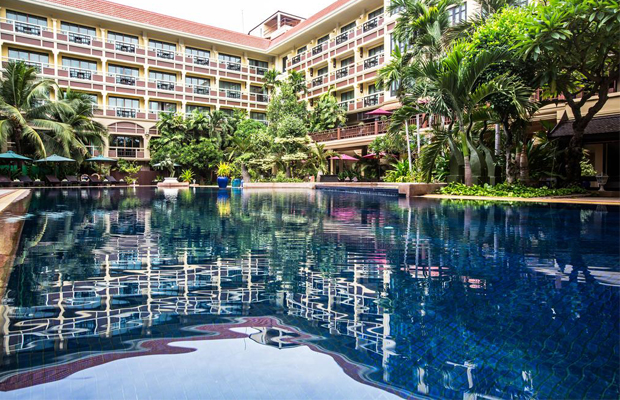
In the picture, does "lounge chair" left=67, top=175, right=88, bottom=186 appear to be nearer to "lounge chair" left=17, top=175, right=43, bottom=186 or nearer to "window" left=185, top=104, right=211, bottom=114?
"lounge chair" left=17, top=175, right=43, bottom=186

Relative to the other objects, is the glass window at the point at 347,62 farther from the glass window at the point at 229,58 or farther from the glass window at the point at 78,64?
the glass window at the point at 78,64

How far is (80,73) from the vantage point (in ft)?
124

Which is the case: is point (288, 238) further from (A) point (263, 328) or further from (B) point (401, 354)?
(B) point (401, 354)

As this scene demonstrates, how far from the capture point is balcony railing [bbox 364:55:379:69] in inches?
1351

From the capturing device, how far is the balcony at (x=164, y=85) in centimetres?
4147

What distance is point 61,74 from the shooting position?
3669 centimetres

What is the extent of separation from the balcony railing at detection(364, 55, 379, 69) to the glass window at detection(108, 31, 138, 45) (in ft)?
72.7

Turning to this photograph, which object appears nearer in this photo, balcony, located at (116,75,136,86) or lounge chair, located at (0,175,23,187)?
lounge chair, located at (0,175,23,187)

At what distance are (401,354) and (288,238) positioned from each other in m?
4.09

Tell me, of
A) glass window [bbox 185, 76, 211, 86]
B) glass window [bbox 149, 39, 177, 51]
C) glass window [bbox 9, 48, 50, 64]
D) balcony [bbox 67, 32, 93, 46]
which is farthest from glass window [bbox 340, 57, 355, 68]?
glass window [bbox 9, 48, 50, 64]

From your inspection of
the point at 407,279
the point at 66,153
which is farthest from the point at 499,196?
the point at 66,153

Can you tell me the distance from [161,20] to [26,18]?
11.1 m

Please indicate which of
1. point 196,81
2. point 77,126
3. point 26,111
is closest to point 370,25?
point 196,81

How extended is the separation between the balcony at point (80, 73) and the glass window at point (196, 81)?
8.91m
